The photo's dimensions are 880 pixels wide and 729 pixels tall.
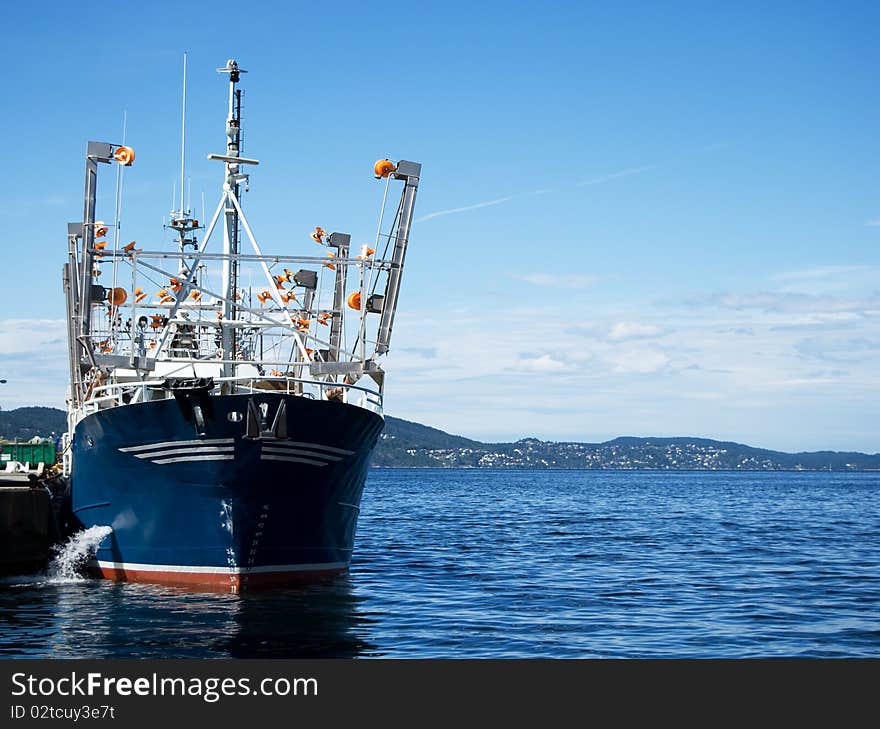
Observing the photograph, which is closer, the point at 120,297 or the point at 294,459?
the point at 294,459

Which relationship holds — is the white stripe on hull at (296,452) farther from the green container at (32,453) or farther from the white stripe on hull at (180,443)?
the green container at (32,453)

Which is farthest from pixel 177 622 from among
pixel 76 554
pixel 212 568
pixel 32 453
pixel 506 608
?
pixel 32 453

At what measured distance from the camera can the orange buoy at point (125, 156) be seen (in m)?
33.7

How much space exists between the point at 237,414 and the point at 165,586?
A: 5.33 metres

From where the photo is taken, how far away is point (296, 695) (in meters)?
16.1

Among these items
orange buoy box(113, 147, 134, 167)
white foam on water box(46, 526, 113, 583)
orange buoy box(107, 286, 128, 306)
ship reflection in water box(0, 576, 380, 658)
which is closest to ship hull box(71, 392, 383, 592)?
ship reflection in water box(0, 576, 380, 658)

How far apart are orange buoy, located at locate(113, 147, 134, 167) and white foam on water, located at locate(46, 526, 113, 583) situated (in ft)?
36.4

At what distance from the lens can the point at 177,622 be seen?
2444 centimetres

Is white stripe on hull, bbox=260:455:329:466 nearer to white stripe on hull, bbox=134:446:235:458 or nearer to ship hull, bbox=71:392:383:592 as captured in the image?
ship hull, bbox=71:392:383:592

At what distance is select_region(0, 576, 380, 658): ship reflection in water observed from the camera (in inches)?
858

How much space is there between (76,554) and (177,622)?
890 cm

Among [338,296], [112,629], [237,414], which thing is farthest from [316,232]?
[112,629]

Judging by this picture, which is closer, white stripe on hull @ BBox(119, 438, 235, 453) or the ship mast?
white stripe on hull @ BBox(119, 438, 235, 453)

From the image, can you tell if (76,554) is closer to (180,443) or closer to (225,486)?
(180,443)
